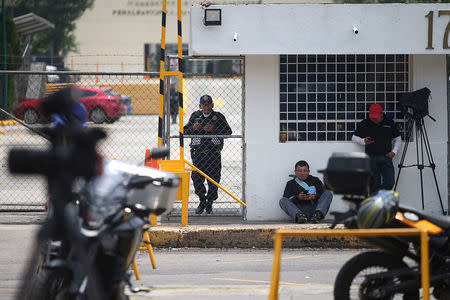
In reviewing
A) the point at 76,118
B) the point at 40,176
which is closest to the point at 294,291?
the point at 76,118

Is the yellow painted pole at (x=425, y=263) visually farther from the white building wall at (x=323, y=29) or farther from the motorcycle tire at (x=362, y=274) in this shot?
the white building wall at (x=323, y=29)

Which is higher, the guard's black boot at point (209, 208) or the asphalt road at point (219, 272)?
the guard's black boot at point (209, 208)

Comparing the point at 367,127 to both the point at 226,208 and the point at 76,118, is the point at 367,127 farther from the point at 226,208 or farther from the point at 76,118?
the point at 76,118

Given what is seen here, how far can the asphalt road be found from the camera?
741 cm

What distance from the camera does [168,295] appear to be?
728cm

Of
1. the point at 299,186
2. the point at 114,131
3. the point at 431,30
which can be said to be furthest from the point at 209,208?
the point at 114,131

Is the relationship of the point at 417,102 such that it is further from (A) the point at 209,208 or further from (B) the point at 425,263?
(B) the point at 425,263

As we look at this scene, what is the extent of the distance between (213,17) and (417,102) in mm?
2986

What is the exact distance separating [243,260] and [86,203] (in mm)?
4623

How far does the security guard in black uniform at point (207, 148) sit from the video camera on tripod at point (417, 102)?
2579 mm

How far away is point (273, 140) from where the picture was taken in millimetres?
11766

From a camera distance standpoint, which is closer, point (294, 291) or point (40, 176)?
point (40, 176)

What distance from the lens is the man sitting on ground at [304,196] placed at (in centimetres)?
1119

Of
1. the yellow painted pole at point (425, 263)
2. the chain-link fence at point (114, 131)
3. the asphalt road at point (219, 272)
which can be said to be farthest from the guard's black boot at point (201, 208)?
the yellow painted pole at point (425, 263)
